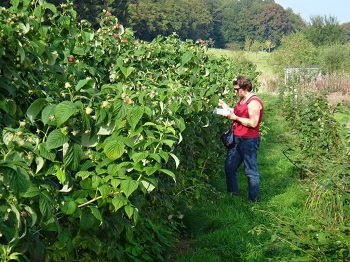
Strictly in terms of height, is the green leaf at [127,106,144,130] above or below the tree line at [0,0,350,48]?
below

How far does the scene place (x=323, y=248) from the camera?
12.6 feet

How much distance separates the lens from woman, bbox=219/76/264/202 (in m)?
6.70

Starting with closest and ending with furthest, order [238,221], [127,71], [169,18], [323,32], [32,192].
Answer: [32,192] < [127,71] < [238,221] < [323,32] < [169,18]

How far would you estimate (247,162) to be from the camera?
277 inches

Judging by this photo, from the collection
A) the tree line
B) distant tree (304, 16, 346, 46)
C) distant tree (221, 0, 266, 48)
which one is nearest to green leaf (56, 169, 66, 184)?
the tree line

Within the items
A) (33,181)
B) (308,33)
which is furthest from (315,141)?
(308,33)

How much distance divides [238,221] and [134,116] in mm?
3670

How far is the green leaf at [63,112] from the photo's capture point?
91.9 inches

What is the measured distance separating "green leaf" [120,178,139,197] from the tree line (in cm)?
3168

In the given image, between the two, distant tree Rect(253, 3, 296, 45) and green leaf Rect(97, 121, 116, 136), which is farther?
distant tree Rect(253, 3, 296, 45)

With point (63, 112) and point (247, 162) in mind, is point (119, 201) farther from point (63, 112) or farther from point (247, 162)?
point (247, 162)

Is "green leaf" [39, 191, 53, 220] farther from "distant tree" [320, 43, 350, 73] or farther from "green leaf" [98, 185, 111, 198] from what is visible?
"distant tree" [320, 43, 350, 73]

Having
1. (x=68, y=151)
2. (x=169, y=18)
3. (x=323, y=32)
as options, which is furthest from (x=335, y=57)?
(x=169, y=18)

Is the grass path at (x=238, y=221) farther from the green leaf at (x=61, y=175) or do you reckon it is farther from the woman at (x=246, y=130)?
the green leaf at (x=61, y=175)
